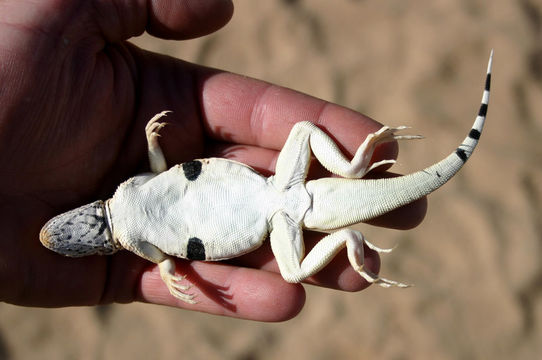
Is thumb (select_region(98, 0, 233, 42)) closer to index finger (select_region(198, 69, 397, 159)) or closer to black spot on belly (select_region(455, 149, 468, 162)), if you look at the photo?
index finger (select_region(198, 69, 397, 159))

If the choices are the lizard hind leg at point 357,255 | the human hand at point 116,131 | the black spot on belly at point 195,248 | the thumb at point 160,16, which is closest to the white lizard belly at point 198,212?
the black spot on belly at point 195,248

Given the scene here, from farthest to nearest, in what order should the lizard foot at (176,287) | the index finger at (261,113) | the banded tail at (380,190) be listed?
the index finger at (261,113), the lizard foot at (176,287), the banded tail at (380,190)

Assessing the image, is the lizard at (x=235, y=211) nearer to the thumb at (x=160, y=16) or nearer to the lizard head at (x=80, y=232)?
the lizard head at (x=80, y=232)

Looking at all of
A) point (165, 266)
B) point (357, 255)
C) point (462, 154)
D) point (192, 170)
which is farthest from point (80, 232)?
point (462, 154)

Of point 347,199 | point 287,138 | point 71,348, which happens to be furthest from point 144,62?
point 71,348

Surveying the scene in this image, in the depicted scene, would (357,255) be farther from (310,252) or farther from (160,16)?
(160,16)

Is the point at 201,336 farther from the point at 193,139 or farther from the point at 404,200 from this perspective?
the point at 404,200

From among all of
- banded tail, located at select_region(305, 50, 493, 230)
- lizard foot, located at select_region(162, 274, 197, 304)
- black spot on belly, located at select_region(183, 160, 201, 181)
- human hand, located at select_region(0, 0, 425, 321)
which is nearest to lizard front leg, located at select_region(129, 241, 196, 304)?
lizard foot, located at select_region(162, 274, 197, 304)
